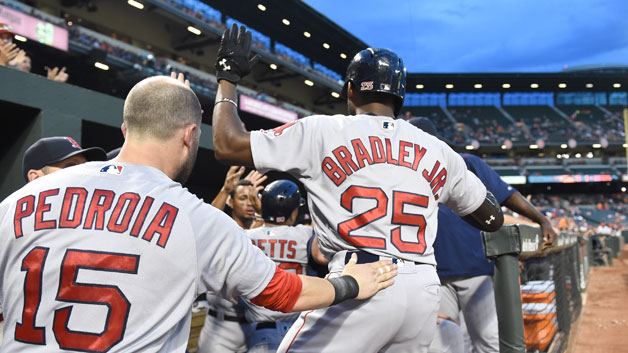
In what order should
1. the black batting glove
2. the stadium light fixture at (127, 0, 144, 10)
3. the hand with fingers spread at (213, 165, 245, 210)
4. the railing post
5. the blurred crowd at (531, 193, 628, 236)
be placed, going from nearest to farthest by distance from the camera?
the black batting glove → the railing post → the hand with fingers spread at (213, 165, 245, 210) → the stadium light fixture at (127, 0, 144, 10) → the blurred crowd at (531, 193, 628, 236)

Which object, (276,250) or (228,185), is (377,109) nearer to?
(276,250)

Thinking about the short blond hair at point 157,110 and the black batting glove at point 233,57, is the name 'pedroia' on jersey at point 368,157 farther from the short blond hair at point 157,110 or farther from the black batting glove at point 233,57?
the short blond hair at point 157,110

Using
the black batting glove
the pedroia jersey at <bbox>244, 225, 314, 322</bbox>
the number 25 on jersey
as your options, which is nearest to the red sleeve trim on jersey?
the number 25 on jersey

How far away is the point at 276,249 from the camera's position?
3721 mm

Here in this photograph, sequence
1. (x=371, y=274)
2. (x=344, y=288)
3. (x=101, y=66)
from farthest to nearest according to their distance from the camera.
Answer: (x=101, y=66)
(x=371, y=274)
(x=344, y=288)

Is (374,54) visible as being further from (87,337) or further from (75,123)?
(75,123)

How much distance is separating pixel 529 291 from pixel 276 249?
2593 mm

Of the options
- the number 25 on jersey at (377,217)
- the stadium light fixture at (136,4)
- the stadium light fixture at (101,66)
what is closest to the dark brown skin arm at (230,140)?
the number 25 on jersey at (377,217)

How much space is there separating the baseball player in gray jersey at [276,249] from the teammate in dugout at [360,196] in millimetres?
1597

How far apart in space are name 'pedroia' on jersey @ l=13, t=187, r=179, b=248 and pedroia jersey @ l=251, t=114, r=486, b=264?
643 mm

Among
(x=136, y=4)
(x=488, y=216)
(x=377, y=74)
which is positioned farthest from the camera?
(x=136, y=4)

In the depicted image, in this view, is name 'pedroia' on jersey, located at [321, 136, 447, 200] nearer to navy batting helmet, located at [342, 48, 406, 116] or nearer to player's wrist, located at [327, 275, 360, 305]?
navy batting helmet, located at [342, 48, 406, 116]

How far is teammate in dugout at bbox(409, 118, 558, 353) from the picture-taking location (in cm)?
337

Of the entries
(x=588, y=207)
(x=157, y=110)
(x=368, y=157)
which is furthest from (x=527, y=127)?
(x=157, y=110)
